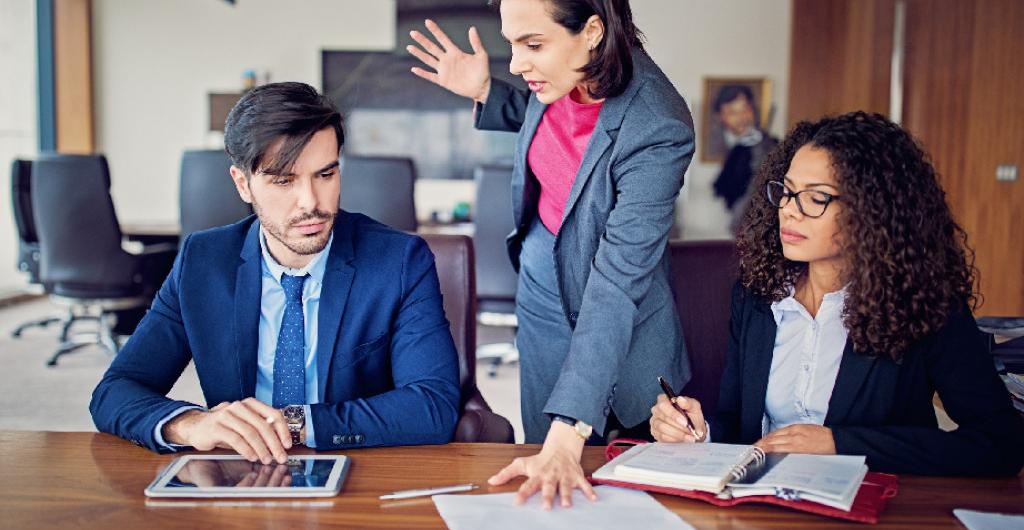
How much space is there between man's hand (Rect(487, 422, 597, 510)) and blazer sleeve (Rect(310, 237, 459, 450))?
257 millimetres

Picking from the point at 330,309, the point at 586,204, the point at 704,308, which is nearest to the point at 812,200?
the point at 586,204

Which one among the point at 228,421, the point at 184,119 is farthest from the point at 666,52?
the point at 228,421

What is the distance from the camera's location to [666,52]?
7.68 metres

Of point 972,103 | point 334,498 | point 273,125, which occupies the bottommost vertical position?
point 334,498

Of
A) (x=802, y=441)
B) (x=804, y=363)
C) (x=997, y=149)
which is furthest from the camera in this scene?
(x=997, y=149)

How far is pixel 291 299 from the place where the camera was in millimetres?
1774

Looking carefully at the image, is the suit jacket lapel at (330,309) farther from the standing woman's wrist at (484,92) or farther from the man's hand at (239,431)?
the standing woman's wrist at (484,92)

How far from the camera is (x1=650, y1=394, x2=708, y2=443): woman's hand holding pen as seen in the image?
4.98 feet

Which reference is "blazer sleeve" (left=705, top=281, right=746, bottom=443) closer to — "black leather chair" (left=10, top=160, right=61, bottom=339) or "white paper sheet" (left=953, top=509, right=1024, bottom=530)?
"white paper sheet" (left=953, top=509, right=1024, bottom=530)

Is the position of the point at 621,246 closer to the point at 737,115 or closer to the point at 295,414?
the point at 295,414

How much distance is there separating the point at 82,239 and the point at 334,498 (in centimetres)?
426

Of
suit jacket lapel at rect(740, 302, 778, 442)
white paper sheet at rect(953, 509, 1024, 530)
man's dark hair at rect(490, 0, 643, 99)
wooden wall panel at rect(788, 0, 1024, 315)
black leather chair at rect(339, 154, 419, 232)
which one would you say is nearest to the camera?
white paper sheet at rect(953, 509, 1024, 530)

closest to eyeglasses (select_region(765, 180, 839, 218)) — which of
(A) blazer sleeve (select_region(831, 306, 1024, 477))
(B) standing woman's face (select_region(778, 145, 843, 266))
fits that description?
(B) standing woman's face (select_region(778, 145, 843, 266))

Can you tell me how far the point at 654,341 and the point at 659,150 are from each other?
0.37m
